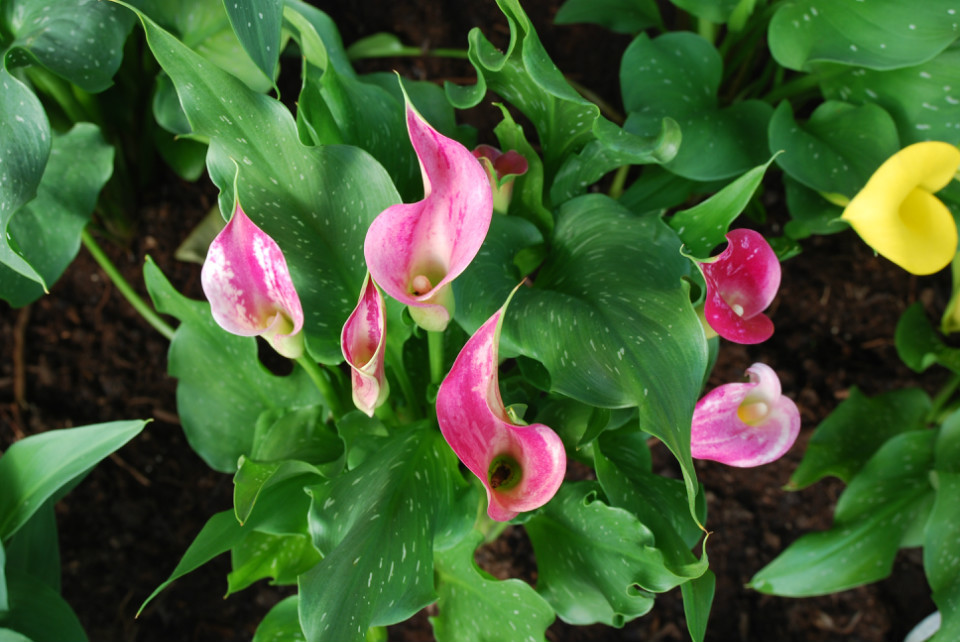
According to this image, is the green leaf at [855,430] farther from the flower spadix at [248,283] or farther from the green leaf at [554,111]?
the flower spadix at [248,283]

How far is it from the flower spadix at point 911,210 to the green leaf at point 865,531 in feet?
0.97

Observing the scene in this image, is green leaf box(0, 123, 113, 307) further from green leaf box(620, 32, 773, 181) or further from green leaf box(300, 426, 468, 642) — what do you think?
green leaf box(620, 32, 773, 181)

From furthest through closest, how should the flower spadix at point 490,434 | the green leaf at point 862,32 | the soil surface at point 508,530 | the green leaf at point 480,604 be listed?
1. the soil surface at point 508,530
2. the green leaf at point 862,32
3. the green leaf at point 480,604
4. the flower spadix at point 490,434

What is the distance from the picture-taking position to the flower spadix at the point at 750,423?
27.0 inches

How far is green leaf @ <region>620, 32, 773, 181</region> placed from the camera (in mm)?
884

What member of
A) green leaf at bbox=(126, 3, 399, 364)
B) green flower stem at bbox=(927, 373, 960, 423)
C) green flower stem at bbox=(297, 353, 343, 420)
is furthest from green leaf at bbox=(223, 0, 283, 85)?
green flower stem at bbox=(927, 373, 960, 423)

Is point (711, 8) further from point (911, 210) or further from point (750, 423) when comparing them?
point (750, 423)

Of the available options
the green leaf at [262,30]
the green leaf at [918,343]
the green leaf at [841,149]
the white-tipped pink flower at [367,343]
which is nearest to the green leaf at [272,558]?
the white-tipped pink flower at [367,343]

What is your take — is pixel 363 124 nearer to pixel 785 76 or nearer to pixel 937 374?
pixel 785 76

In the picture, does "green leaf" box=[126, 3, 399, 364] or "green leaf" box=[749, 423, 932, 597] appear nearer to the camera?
"green leaf" box=[126, 3, 399, 364]

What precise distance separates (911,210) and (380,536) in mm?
628

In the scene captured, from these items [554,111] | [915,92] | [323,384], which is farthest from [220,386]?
[915,92]

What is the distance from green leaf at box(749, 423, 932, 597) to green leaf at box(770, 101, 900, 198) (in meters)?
0.33

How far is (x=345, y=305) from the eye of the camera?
2.39 ft
